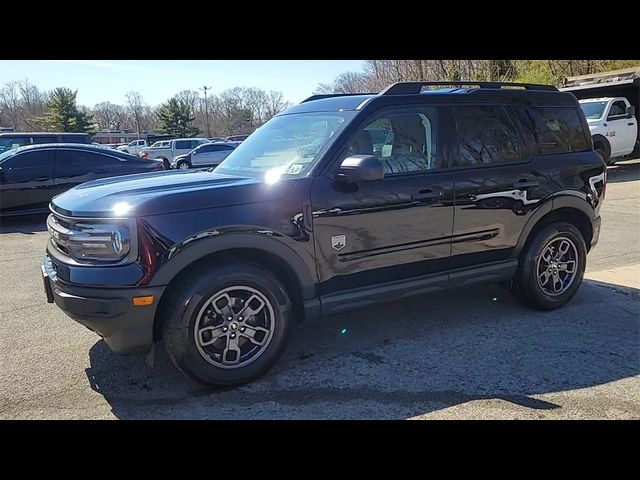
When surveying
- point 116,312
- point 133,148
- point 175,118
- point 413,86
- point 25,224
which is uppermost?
point 175,118

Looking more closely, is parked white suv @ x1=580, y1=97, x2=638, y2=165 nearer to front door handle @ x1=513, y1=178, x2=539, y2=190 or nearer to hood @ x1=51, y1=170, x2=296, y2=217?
front door handle @ x1=513, y1=178, x2=539, y2=190

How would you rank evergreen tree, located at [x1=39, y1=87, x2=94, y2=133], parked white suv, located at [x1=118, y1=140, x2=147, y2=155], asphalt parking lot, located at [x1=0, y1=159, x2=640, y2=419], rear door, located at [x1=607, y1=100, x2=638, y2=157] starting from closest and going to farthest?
asphalt parking lot, located at [x1=0, y1=159, x2=640, y2=419]
rear door, located at [x1=607, y1=100, x2=638, y2=157]
parked white suv, located at [x1=118, y1=140, x2=147, y2=155]
evergreen tree, located at [x1=39, y1=87, x2=94, y2=133]

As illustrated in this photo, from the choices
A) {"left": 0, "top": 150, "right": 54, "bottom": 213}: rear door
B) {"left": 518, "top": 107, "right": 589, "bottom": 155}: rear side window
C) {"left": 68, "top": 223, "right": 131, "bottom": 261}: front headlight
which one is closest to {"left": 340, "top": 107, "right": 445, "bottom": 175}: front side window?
{"left": 518, "top": 107, "right": 589, "bottom": 155}: rear side window

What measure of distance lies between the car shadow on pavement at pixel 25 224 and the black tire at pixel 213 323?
6908mm

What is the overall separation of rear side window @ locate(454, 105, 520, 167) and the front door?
0.23 metres

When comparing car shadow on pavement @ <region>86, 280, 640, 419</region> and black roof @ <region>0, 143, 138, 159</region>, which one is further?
black roof @ <region>0, 143, 138, 159</region>

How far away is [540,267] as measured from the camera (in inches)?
179

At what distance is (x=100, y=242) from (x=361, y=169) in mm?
1710

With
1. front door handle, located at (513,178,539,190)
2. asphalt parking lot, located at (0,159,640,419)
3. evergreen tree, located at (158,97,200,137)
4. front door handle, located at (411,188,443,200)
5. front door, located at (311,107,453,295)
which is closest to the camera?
asphalt parking lot, located at (0,159,640,419)

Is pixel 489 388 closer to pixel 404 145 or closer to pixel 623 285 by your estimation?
pixel 404 145

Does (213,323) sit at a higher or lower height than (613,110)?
lower

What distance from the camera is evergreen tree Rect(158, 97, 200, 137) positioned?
60562 millimetres

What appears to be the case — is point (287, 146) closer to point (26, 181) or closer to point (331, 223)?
point (331, 223)

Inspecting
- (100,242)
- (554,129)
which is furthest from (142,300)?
(554,129)
